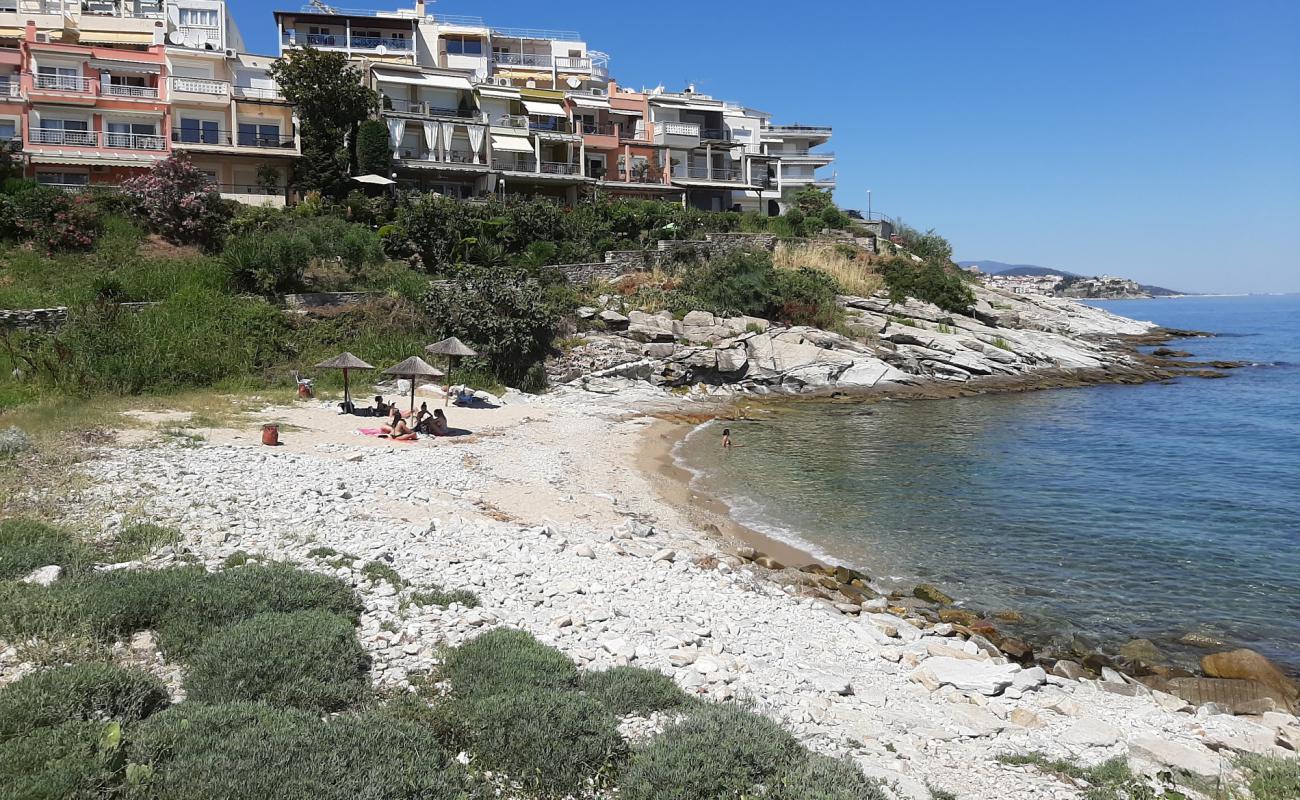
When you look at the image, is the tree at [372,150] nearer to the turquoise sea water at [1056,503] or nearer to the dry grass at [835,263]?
the dry grass at [835,263]

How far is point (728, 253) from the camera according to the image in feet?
144

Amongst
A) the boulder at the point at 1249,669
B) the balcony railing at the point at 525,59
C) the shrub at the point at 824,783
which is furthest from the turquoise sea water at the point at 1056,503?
the balcony railing at the point at 525,59

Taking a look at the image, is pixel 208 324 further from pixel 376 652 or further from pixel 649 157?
pixel 649 157

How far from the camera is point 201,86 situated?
46219 millimetres

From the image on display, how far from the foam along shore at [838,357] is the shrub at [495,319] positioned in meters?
2.26

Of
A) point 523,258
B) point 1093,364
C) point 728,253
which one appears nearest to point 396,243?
point 523,258

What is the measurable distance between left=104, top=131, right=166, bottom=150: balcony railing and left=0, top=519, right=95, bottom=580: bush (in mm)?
41208

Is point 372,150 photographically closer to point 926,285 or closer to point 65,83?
point 65,83

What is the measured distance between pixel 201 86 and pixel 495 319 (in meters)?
29.8

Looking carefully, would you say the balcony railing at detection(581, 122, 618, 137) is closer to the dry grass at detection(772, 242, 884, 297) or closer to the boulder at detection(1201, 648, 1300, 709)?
the dry grass at detection(772, 242, 884, 297)

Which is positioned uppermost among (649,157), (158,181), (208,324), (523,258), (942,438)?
(649,157)

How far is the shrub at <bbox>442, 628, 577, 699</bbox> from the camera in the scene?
7.70 metres

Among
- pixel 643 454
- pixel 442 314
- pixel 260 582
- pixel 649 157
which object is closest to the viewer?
pixel 260 582

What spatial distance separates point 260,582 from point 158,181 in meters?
32.2
